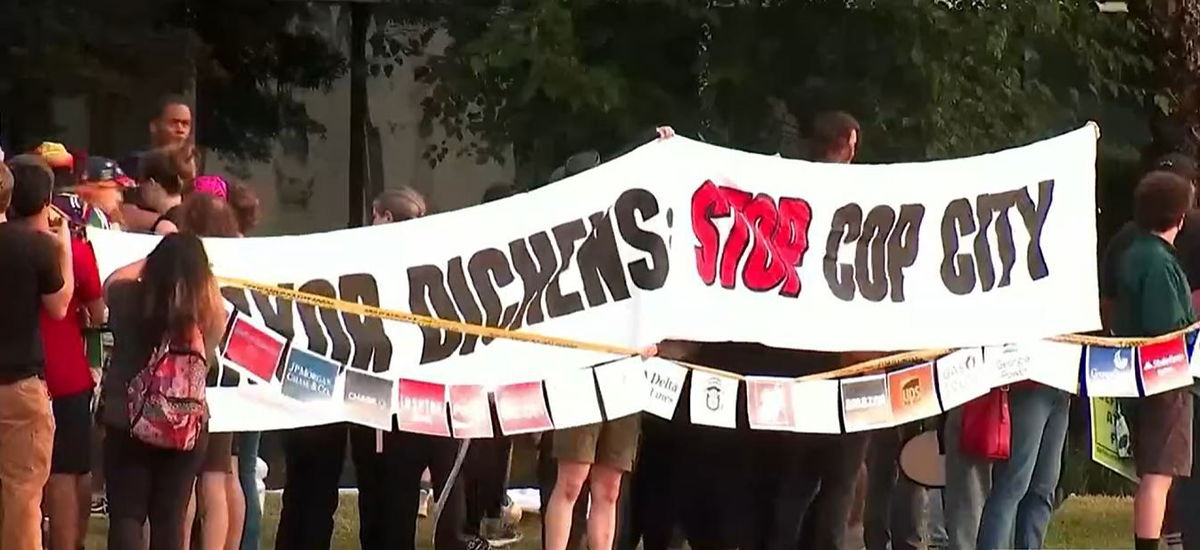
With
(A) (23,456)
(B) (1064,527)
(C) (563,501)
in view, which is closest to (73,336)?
(A) (23,456)

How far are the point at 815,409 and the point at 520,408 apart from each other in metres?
1.20

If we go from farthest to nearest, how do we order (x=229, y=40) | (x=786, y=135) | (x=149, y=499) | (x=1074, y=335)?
(x=229, y=40), (x=786, y=135), (x=1074, y=335), (x=149, y=499)

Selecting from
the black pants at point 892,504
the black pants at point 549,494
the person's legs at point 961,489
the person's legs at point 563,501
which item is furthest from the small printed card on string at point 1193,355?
the black pants at point 549,494

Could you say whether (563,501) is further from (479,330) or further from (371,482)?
(479,330)

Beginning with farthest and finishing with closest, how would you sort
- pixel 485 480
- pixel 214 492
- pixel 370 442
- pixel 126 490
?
1. pixel 485 480
2. pixel 370 442
3. pixel 214 492
4. pixel 126 490

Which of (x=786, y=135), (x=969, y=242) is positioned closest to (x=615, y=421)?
(x=969, y=242)

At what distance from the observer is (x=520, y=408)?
26.0 ft

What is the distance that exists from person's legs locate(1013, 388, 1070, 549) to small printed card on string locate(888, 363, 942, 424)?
27.5 inches

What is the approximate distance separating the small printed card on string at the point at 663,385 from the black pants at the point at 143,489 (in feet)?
5.66

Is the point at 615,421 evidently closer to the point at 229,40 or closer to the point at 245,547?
the point at 245,547

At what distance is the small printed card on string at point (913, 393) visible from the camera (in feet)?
27.1

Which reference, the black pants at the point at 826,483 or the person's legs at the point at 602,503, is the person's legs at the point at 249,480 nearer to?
the person's legs at the point at 602,503

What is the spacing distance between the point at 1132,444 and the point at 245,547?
389 centimetres

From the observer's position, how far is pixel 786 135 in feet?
39.7
